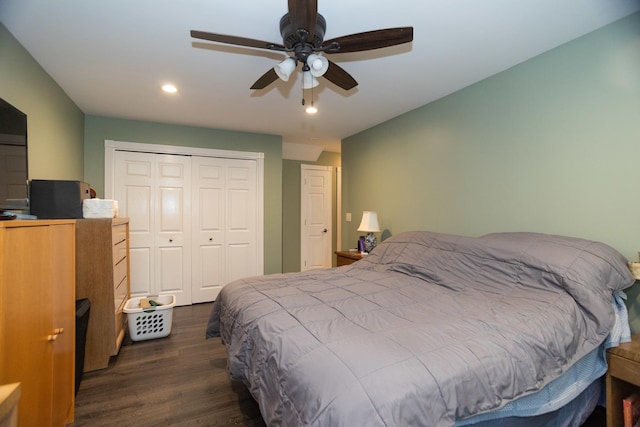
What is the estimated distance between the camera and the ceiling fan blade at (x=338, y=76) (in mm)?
1873

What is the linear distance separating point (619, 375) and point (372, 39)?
87.5 inches

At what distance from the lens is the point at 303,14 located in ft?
4.58

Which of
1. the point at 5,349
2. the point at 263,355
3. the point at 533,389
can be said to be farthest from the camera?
the point at 263,355

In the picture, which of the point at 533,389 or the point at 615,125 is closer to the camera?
the point at 533,389

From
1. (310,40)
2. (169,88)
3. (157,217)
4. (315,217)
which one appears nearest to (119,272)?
(157,217)

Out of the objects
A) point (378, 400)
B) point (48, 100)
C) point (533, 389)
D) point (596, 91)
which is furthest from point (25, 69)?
point (596, 91)

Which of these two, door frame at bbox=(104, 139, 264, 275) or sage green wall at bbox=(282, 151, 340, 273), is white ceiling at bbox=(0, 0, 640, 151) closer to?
door frame at bbox=(104, 139, 264, 275)

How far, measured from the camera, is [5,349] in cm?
106

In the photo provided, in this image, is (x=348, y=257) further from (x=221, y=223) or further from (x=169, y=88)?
(x=169, y=88)

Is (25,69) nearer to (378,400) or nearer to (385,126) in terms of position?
(378,400)

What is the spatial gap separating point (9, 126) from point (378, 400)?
2.28 metres

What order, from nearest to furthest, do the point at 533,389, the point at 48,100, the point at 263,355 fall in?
the point at 533,389 → the point at 263,355 → the point at 48,100

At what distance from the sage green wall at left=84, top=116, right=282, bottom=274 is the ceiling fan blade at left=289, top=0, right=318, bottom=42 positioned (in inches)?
121

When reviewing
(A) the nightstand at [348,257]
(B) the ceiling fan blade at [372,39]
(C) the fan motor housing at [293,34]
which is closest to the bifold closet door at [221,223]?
(A) the nightstand at [348,257]
